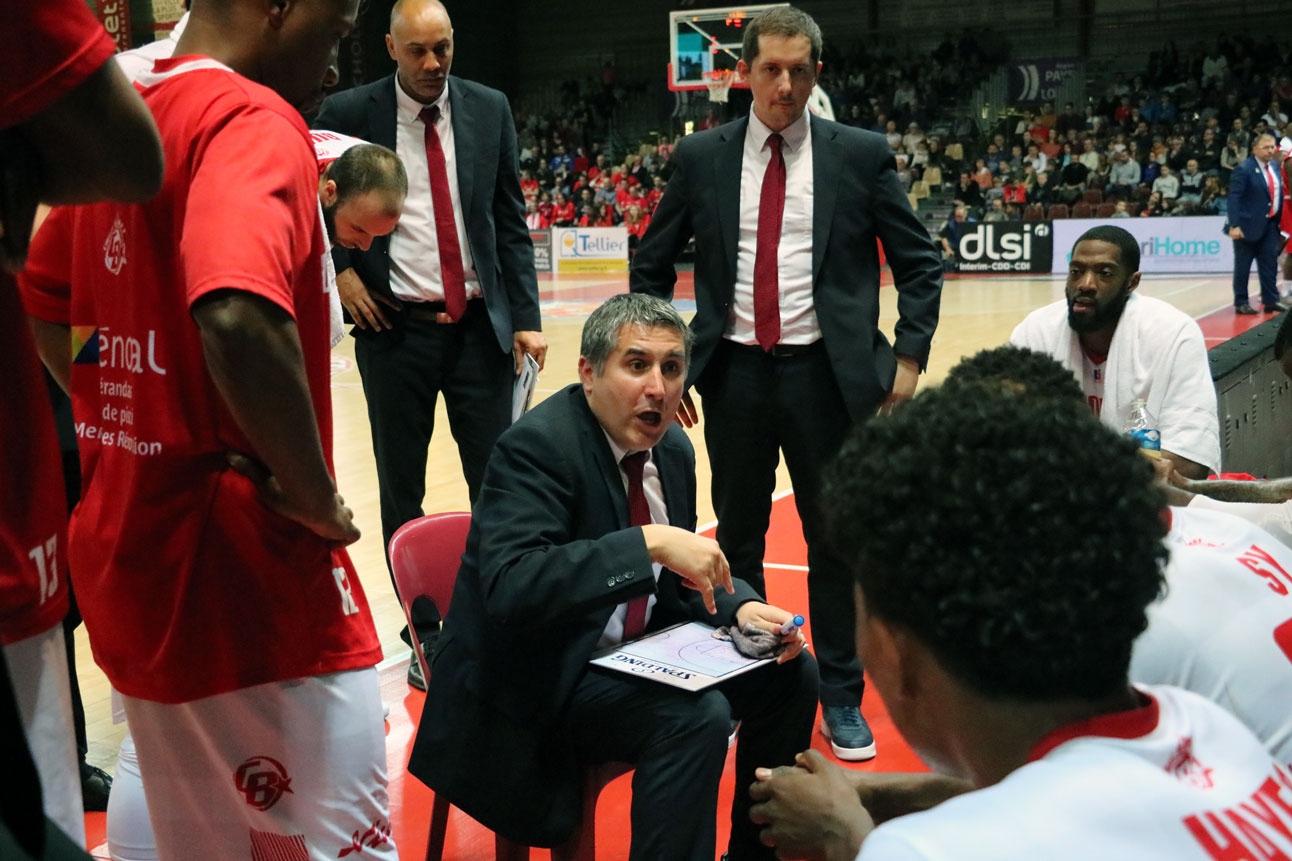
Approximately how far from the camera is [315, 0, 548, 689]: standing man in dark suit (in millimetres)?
4043

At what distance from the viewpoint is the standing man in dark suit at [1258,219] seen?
12844 millimetres

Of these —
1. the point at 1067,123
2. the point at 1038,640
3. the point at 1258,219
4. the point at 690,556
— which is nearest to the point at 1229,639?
the point at 1038,640

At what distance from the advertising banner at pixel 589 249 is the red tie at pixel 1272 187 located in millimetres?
10462

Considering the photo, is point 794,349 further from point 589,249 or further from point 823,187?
point 589,249

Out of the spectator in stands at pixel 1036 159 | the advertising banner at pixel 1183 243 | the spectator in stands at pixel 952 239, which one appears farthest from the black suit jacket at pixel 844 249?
the spectator in stands at pixel 1036 159

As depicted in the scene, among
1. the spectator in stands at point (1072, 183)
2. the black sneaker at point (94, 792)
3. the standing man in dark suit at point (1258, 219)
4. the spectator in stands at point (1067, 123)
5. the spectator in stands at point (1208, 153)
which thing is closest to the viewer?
the black sneaker at point (94, 792)

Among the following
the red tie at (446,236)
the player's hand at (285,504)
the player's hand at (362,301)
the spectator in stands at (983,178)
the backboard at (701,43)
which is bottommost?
the player's hand at (285,504)

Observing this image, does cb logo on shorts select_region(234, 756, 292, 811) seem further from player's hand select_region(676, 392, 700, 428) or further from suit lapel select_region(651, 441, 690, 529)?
player's hand select_region(676, 392, 700, 428)

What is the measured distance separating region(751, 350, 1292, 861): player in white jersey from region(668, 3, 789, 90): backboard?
19093 millimetres

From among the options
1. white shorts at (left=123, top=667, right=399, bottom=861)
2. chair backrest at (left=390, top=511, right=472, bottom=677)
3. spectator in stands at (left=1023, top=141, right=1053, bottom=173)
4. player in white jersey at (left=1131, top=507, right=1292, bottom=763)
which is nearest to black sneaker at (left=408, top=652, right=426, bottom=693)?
chair backrest at (left=390, top=511, right=472, bottom=677)

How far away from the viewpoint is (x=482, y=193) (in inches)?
161

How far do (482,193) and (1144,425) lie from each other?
7.04ft

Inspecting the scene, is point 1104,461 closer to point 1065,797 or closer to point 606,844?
point 1065,797

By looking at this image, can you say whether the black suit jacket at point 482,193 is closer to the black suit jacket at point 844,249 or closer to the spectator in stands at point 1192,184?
the black suit jacket at point 844,249
